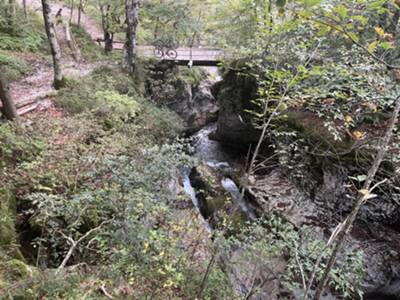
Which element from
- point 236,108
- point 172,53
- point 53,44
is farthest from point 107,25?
point 236,108

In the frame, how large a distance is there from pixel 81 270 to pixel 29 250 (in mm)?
1271

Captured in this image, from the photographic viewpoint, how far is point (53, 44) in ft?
25.4

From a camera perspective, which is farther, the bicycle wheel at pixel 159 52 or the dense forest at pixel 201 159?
the bicycle wheel at pixel 159 52

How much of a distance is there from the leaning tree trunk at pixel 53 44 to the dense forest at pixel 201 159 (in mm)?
58

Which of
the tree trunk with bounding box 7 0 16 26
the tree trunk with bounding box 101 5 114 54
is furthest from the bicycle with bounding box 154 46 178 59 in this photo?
the tree trunk with bounding box 7 0 16 26

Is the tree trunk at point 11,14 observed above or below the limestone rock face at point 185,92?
above

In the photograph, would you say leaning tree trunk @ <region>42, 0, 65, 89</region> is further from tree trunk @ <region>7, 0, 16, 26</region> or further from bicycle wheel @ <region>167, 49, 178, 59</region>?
tree trunk @ <region>7, 0, 16, 26</region>

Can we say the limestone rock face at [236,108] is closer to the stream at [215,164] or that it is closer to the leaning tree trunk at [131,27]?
the stream at [215,164]

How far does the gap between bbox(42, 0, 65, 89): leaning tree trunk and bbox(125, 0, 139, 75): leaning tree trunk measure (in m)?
3.00

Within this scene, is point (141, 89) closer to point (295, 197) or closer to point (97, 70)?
point (97, 70)

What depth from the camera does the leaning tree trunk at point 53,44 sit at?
23.8 ft

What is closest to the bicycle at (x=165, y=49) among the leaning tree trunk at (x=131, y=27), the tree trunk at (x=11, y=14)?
the leaning tree trunk at (x=131, y=27)

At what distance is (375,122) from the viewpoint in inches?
269

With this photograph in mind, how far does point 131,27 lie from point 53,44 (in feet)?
10.8
